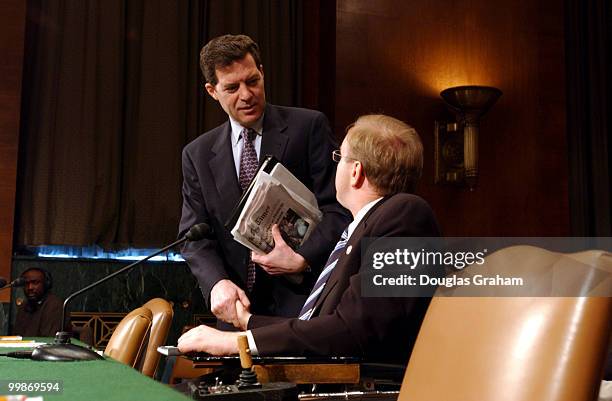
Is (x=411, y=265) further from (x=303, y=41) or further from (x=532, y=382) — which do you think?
(x=303, y=41)

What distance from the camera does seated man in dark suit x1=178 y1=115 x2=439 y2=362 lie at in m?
1.79

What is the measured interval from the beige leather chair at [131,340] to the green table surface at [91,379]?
1.70 feet

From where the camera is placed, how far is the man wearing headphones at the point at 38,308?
4.65 metres

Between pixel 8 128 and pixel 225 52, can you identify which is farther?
pixel 8 128

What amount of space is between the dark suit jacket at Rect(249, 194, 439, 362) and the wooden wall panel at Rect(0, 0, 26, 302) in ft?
11.0

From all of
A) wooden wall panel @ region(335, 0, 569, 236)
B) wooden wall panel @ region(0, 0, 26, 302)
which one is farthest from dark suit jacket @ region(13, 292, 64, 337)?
wooden wall panel @ region(335, 0, 569, 236)

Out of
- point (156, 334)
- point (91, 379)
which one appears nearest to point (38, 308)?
point (156, 334)

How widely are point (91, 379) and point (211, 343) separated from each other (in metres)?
0.57

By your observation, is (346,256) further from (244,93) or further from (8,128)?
(8,128)

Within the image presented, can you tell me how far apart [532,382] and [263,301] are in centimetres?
160

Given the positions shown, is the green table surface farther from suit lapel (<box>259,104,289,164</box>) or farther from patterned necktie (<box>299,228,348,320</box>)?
suit lapel (<box>259,104,289,164</box>)

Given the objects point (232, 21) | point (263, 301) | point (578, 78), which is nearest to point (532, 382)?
point (263, 301)

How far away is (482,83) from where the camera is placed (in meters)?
5.40

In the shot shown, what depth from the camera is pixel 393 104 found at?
202 inches
